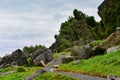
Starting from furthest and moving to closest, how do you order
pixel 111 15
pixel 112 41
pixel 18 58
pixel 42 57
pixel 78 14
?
1. pixel 78 14
2. pixel 18 58
3. pixel 111 15
4. pixel 42 57
5. pixel 112 41

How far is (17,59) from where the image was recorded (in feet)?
340

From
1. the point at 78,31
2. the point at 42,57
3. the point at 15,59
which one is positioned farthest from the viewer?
the point at 78,31

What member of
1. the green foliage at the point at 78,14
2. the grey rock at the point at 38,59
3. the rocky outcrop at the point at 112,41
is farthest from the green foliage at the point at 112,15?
the green foliage at the point at 78,14

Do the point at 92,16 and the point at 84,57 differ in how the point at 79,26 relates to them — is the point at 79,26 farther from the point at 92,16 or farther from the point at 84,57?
the point at 84,57

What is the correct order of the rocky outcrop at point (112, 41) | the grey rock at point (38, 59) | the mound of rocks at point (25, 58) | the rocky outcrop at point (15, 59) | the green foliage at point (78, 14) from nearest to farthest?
the rocky outcrop at point (112, 41)
the grey rock at point (38, 59)
the mound of rocks at point (25, 58)
the rocky outcrop at point (15, 59)
the green foliage at point (78, 14)

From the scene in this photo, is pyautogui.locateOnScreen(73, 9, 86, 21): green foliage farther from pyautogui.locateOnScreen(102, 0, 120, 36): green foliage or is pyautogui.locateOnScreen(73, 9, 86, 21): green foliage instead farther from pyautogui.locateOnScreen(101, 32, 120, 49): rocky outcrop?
pyautogui.locateOnScreen(101, 32, 120, 49): rocky outcrop

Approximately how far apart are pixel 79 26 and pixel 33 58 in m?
51.6

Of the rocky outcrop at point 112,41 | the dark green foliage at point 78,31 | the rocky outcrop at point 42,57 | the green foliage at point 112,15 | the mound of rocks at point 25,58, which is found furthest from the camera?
the dark green foliage at point 78,31

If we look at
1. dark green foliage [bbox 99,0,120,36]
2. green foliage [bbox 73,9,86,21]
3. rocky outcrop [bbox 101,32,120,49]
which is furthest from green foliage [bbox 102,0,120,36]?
A: green foliage [bbox 73,9,86,21]

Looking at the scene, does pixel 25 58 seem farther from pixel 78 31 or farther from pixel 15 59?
pixel 78 31

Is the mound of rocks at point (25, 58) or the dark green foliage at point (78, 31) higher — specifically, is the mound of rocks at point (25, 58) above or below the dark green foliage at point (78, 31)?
below

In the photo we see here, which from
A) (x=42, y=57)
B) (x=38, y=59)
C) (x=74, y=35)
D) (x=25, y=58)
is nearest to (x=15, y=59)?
(x=25, y=58)

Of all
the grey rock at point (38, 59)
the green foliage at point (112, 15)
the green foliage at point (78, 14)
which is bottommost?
the grey rock at point (38, 59)

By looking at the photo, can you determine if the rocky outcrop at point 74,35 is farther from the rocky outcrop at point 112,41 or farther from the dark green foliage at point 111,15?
the rocky outcrop at point 112,41
